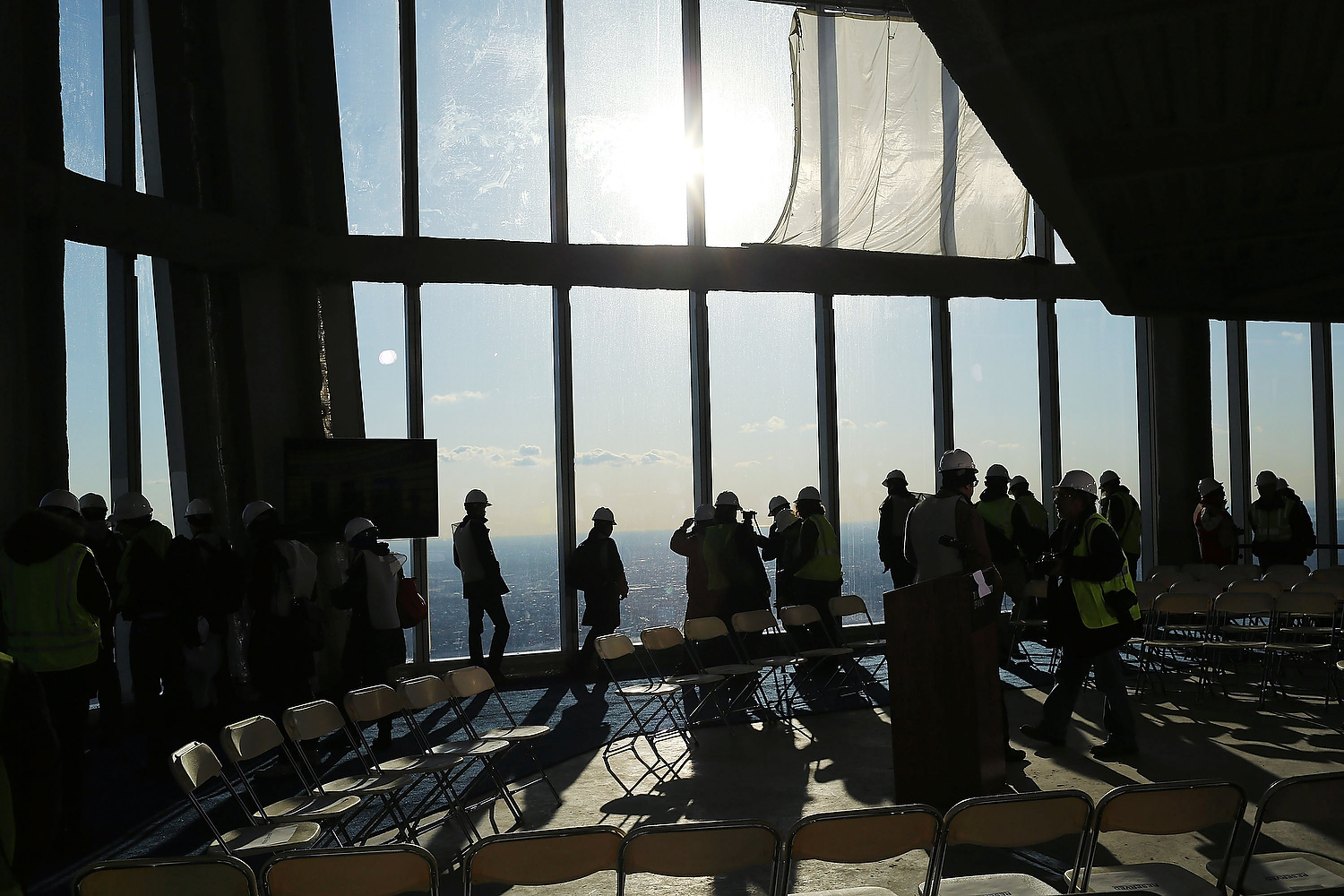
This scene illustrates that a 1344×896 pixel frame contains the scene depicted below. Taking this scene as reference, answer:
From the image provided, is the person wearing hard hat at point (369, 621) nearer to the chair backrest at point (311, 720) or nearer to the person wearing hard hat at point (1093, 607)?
the chair backrest at point (311, 720)

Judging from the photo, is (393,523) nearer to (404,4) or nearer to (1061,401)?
(404,4)

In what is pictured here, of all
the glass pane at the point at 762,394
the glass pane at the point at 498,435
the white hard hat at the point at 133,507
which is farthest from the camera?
the glass pane at the point at 762,394

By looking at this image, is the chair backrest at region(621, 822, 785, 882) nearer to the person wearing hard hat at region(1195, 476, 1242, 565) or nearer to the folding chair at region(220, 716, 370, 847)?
the folding chair at region(220, 716, 370, 847)

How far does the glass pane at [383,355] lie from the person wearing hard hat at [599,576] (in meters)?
2.05

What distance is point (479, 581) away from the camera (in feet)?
28.3

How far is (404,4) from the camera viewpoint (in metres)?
9.49

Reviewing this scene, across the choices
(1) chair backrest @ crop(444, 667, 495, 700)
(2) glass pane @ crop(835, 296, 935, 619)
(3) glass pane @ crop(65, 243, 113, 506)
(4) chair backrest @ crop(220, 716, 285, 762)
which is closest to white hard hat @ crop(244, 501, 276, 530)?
(3) glass pane @ crop(65, 243, 113, 506)

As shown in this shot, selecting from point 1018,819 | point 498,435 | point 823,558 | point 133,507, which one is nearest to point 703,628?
point 823,558

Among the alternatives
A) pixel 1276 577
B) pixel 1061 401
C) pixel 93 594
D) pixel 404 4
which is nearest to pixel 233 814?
pixel 93 594

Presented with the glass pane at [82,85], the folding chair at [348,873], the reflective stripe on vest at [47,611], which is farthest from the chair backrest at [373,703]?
the glass pane at [82,85]

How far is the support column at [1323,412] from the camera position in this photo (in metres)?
12.9

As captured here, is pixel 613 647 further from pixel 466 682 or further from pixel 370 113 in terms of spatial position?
pixel 370 113

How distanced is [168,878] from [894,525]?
749cm

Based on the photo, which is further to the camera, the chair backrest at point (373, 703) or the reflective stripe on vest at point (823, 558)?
the reflective stripe on vest at point (823, 558)
